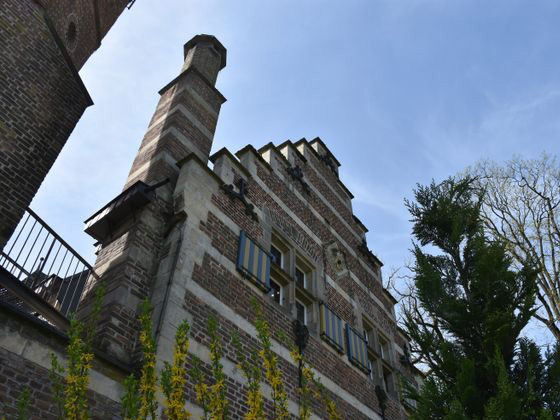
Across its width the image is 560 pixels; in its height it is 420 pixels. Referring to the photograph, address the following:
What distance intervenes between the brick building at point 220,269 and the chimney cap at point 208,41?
3 cm

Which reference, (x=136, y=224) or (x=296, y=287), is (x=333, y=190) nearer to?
(x=296, y=287)

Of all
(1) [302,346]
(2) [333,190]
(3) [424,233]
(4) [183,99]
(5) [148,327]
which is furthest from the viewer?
(2) [333,190]

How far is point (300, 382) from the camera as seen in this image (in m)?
6.57

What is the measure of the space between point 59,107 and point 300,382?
6294 millimetres

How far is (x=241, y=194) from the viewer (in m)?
7.79

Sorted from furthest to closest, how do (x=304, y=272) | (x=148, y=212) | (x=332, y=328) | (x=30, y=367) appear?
(x=304, y=272) → (x=332, y=328) → (x=148, y=212) → (x=30, y=367)

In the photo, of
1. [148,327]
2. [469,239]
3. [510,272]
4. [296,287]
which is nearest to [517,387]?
[510,272]

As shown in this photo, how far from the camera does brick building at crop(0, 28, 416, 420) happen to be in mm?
4980

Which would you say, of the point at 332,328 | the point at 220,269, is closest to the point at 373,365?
the point at 332,328

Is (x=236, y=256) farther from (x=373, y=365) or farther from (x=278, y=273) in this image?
(x=373, y=365)

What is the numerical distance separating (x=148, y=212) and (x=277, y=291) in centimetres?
282

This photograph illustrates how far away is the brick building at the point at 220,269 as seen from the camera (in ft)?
16.3

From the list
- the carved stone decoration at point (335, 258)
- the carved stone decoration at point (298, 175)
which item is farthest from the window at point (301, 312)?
the carved stone decoration at point (298, 175)

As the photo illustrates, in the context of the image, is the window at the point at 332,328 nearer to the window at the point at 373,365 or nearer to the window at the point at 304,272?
the window at the point at 304,272
